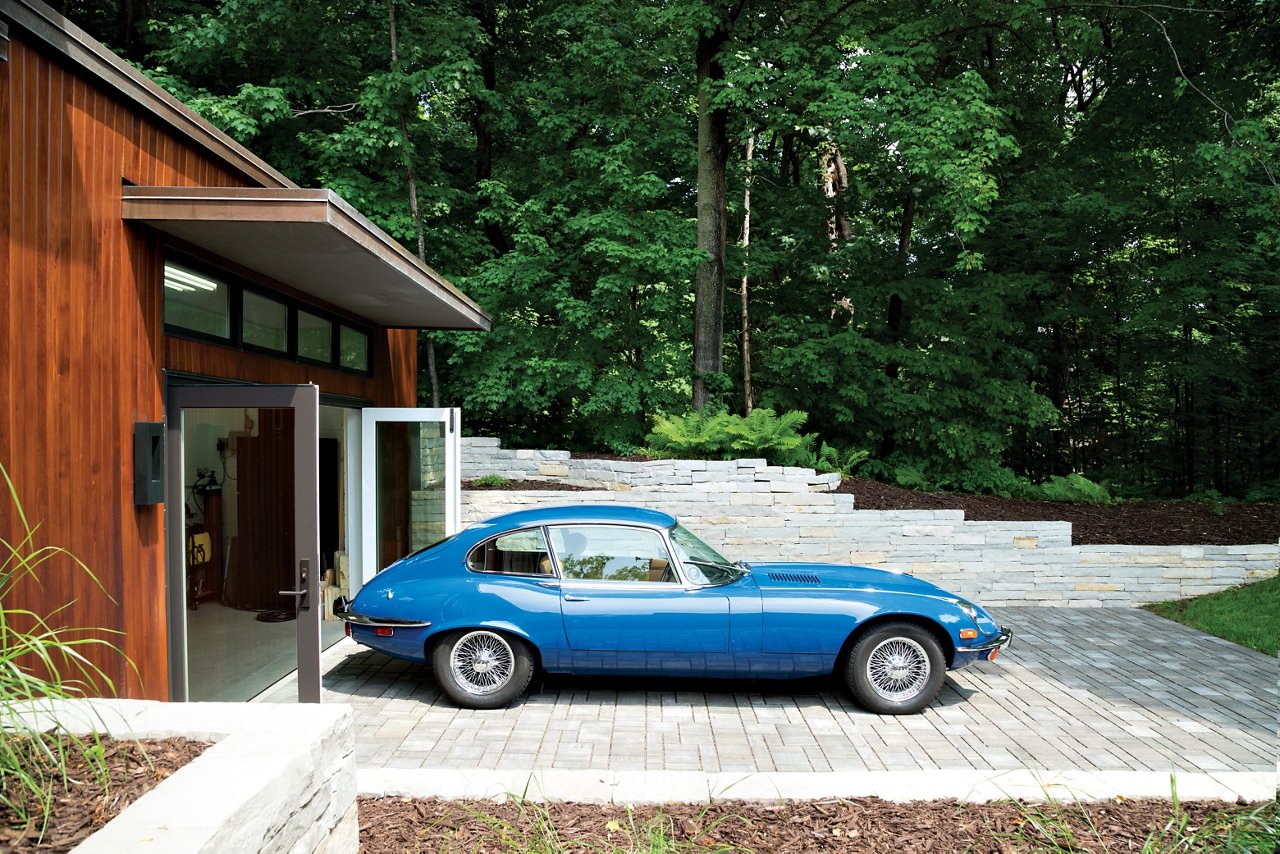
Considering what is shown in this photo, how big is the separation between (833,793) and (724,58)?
12.3 m

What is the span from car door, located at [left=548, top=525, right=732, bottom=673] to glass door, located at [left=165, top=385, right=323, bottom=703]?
177cm

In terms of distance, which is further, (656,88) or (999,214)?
(999,214)

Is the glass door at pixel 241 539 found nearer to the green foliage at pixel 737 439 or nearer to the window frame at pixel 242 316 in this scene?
the window frame at pixel 242 316

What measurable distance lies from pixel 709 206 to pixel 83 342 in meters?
11.1

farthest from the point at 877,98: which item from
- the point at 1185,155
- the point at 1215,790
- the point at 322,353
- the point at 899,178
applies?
the point at 1215,790

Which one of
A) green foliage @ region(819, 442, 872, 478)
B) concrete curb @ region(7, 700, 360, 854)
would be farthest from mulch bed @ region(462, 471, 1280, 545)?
concrete curb @ region(7, 700, 360, 854)

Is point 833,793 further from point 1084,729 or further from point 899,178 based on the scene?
point 899,178

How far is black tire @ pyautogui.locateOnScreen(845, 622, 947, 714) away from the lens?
5.92m

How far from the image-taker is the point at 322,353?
8312 millimetres

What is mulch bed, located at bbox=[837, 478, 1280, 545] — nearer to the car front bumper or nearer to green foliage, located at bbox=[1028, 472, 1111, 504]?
green foliage, located at bbox=[1028, 472, 1111, 504]

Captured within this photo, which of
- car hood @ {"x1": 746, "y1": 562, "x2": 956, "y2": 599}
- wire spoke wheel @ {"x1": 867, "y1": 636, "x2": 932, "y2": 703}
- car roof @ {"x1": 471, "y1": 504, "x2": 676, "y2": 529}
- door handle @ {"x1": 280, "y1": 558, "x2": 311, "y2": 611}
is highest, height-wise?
car roof @ {"x1": 471, "y1": 504, "x2": 676, "y2": 529}

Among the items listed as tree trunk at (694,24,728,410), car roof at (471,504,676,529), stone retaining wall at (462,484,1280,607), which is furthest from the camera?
tree trunk at (694,24,728,410)

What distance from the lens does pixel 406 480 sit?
9094mm

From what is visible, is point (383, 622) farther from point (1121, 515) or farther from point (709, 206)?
point (1121, 515)
